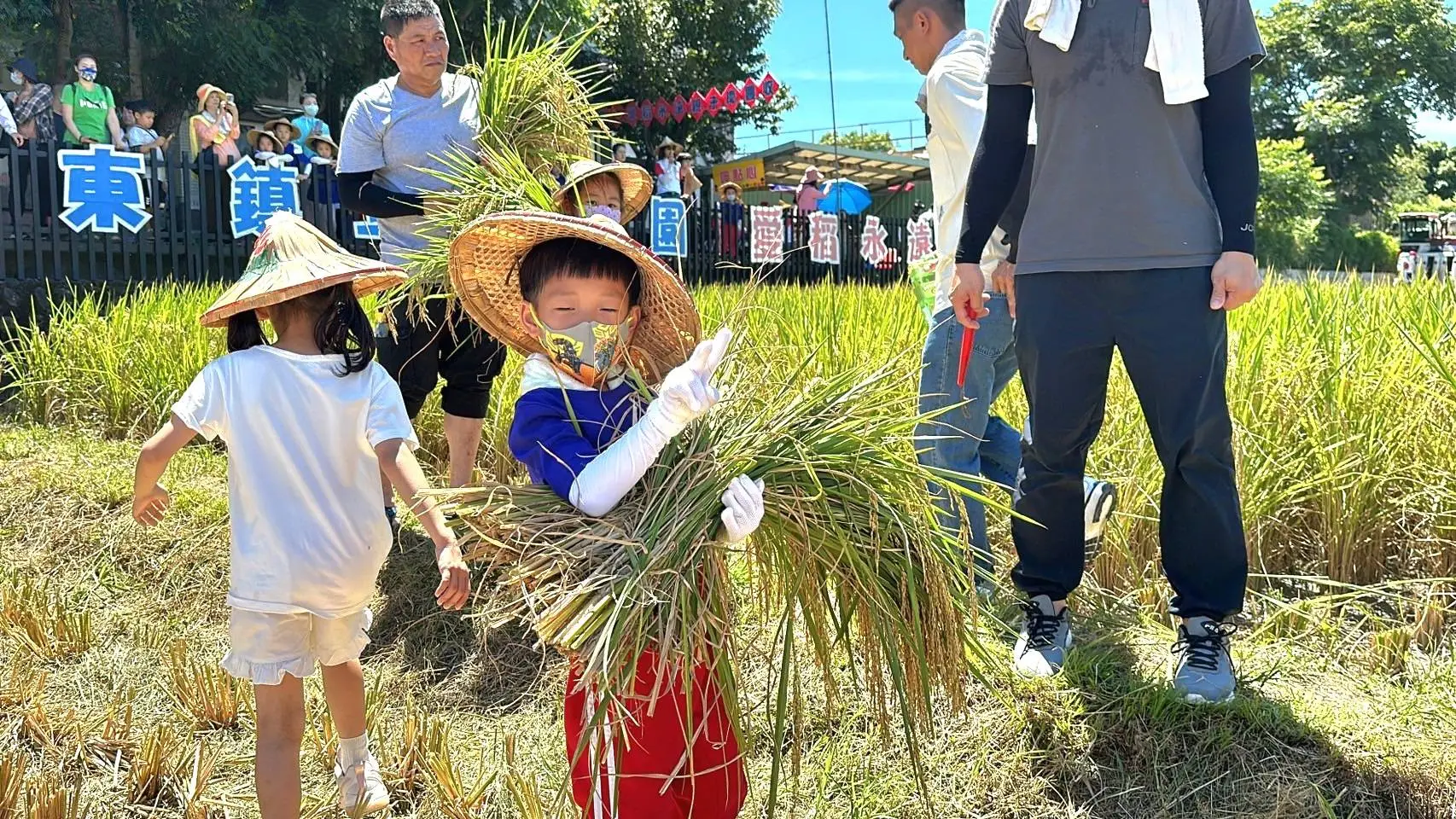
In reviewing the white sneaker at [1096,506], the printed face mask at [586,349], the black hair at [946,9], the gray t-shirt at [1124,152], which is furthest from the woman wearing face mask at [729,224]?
the printed face mask at [586,349]

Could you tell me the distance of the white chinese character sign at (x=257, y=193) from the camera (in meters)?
7.50

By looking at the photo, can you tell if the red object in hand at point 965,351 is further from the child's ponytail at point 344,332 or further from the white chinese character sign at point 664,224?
the white chinese character sign at point 664,224

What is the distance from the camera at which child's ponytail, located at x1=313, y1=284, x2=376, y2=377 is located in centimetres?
187

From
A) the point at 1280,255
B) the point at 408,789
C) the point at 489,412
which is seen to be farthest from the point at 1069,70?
the point at 1280,255

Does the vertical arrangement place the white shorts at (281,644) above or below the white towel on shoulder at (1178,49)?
below

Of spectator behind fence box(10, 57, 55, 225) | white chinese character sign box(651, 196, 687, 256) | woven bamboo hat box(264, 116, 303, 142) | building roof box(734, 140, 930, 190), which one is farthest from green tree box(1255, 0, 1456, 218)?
spectator behind fence box(10, 57, 55, 225)

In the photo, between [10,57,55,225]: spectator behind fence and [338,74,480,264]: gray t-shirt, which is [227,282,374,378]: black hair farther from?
[10,57,55,225]: spectator behind fence

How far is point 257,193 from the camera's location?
7.59 meters

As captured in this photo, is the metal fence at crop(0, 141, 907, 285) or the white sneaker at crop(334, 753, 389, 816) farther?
the metal fence at crop(0, 141, 907, 285)

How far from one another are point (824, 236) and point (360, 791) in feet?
30.5

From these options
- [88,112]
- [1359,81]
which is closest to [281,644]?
[88,112]

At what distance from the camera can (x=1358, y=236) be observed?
104 ft

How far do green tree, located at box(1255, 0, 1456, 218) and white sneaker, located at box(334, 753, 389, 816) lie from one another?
36.6 meters

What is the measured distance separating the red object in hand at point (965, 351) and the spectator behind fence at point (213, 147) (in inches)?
261
